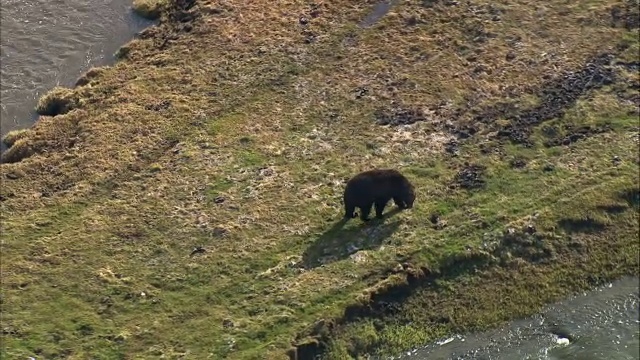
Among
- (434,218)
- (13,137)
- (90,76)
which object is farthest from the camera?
(90,76)

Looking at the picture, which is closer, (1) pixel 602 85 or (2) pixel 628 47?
(1) pixel 602 85

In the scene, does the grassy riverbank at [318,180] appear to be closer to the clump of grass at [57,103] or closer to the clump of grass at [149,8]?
the clump of grass at [57,103]

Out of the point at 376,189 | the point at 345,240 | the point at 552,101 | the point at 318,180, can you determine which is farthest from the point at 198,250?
the point at 552,101

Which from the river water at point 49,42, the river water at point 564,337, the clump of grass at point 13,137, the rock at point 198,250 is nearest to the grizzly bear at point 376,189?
the rock at point 198,250

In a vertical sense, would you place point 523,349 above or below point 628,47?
below

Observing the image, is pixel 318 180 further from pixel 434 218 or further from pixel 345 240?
pixel 434 218

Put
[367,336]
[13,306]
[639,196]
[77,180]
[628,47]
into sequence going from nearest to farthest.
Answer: [367,336] < [13,306] < [639,196] < [77,180] < [628,47]

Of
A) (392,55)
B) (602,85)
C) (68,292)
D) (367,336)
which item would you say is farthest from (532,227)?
(68,292)

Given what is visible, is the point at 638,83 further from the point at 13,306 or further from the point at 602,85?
the point at 13,306
